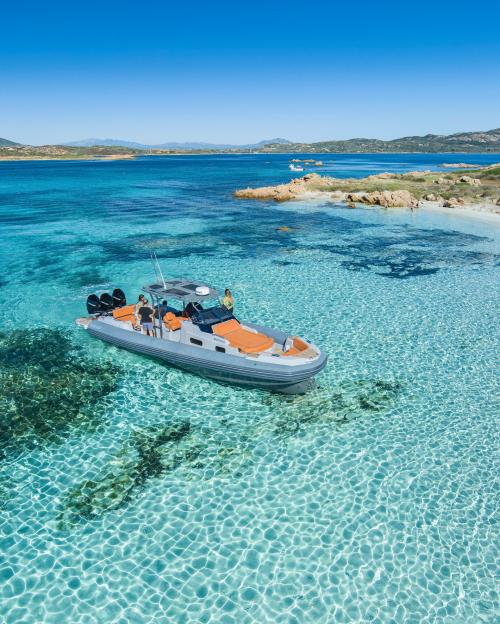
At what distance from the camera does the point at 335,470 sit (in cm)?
1146

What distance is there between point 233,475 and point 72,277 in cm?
2098

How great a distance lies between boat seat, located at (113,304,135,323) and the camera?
18188 mm

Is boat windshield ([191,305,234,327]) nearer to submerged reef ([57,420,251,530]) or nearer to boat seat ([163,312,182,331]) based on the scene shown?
boat seat ([163,312,182,331])

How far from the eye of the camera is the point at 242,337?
51.0ft

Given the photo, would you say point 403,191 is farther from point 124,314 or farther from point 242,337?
point 242,337

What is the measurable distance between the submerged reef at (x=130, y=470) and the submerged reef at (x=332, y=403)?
2.84 m

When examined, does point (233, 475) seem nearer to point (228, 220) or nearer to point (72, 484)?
point (72, 484)

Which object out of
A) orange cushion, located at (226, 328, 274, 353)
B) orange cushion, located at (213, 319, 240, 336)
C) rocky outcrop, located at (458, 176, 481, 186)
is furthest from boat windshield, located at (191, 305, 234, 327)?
rocky outcrop, located at (458, 176, 481, 186)

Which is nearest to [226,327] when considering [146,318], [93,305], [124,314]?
[146,318]

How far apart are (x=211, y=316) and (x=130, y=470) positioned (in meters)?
6.21

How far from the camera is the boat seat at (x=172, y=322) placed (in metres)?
16.2

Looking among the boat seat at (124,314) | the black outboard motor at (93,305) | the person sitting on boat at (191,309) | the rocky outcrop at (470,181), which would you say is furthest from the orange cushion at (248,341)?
the rocky outcrop at (470,181)

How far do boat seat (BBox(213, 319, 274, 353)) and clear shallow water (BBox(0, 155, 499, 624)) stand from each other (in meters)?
1.51

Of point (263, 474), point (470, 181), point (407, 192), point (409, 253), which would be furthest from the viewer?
point (470, 181)
